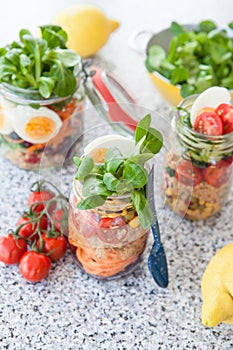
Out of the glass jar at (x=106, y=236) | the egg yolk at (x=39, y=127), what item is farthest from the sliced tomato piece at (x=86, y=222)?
the egg yolk at (x=39, y=127)

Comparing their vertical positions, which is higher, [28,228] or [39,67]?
[39,67]

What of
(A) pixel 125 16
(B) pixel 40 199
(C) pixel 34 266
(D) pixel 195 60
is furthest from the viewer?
(A) pixel 125 16

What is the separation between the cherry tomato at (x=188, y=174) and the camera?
1.10 m

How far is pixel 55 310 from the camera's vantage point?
1.04 metres

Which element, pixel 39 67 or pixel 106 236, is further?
pixel 39 67

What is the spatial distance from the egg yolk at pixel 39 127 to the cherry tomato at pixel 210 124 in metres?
0.27

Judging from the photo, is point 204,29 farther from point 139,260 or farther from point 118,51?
point 139,260

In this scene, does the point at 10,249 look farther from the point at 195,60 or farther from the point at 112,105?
the point at 195,60

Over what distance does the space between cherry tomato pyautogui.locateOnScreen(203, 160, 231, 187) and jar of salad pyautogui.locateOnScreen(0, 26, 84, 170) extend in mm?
231

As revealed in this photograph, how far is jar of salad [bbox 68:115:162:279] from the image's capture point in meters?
0.93

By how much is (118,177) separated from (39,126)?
281 millimetres

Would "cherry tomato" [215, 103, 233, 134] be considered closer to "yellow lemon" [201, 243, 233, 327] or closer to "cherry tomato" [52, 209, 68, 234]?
"yellow lemon" [201, 243, 233, 327]

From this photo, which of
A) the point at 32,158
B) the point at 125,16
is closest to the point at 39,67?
the point at 32,158

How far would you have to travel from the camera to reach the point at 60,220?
3.49ft
